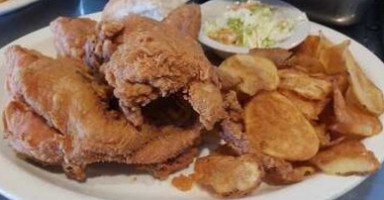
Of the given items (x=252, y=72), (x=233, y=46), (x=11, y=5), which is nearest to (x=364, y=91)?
(x=252, y=72)

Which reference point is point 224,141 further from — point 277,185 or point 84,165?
point 84,165

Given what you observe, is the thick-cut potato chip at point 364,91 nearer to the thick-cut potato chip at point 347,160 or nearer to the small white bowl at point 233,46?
the thick-cut potato chip at point 347,160

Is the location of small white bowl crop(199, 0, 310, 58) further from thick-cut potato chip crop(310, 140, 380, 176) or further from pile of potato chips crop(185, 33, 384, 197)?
thick-cut potato chip crop(310, 140, 380, 176)

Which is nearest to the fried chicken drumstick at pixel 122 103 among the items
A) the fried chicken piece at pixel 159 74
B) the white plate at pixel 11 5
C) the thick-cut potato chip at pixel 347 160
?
the fried chicken piece at pixel 159 74

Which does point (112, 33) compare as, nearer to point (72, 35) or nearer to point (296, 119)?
point (72, 35)

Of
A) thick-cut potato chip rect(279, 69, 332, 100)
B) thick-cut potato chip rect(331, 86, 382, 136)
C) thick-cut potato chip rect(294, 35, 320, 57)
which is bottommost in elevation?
thick-cut potato chip rect(294, 35, 320, 57)

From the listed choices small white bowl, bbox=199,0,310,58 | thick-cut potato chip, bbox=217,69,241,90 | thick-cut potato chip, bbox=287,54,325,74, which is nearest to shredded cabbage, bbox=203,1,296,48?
small white bowl, bbox=199,0,310,58
